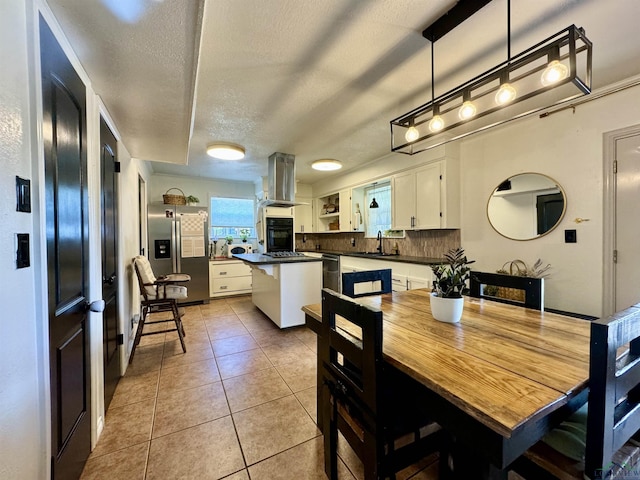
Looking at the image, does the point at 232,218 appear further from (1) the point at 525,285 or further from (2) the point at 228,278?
(1) the point at 525,285

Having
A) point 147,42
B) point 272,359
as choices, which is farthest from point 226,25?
point 272,359

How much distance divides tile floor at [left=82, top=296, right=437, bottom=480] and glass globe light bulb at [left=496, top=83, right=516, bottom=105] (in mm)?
2012

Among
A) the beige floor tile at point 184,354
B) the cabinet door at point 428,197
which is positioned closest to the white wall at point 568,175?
the cabinet door at point 428,197

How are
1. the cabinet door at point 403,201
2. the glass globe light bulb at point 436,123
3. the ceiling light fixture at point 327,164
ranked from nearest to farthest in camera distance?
the glass globe light bulb at point 436,123
the cabinet door at point 403,201
the ceiling light fixture at point 327,164

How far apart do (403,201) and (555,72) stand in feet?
8.89

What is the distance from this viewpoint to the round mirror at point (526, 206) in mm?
2582

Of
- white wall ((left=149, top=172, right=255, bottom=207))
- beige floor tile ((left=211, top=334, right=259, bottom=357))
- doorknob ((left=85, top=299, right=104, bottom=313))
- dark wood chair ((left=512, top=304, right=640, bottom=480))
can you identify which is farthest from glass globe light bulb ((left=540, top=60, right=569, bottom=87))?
white wall ((left=149, top=172, right=255, bottom=207))

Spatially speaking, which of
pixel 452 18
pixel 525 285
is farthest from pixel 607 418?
pixel 452 18

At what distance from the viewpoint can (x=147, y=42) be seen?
1.19m

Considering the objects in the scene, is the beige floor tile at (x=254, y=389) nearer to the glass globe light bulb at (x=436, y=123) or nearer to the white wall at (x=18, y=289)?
the white wall at (x=18, y=289)

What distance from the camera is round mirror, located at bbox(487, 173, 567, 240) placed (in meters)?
2.58

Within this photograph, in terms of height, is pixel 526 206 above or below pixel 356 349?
above

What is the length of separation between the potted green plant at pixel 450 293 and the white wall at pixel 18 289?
1661 mm

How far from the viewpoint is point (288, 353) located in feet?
8.92
